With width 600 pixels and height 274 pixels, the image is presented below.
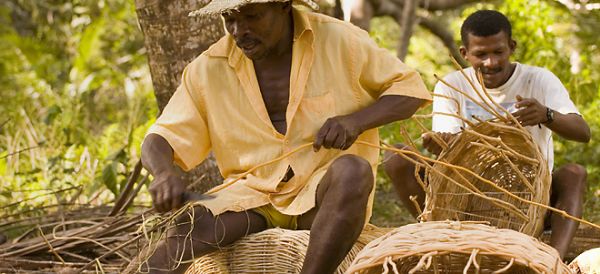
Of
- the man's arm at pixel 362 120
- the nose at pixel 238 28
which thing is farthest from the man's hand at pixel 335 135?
the nose at pixel 238 28

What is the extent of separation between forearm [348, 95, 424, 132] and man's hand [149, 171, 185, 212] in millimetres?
690

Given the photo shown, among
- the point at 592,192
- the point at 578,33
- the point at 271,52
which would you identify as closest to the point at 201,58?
the point at 271,52

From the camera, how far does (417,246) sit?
10.6ft

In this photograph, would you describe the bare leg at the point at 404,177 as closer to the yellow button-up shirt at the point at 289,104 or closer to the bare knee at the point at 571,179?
the bare knee at the point at 571,179

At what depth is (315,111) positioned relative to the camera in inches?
162

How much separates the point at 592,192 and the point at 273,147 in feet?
10.7

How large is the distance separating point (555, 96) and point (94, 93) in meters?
7.89

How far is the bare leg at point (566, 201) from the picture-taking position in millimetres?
4715

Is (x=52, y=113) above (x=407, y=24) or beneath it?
beneath

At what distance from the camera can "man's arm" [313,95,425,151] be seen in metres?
3.80

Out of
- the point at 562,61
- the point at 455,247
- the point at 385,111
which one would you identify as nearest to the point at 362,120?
the point at 385,111

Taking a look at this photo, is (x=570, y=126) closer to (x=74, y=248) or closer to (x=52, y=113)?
(x=74, y=248)

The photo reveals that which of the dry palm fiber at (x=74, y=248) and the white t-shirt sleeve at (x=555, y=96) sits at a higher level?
the white t-shirt sleeve at (x=555, y=96)

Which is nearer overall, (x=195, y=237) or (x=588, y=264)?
(x=195, y=237)
